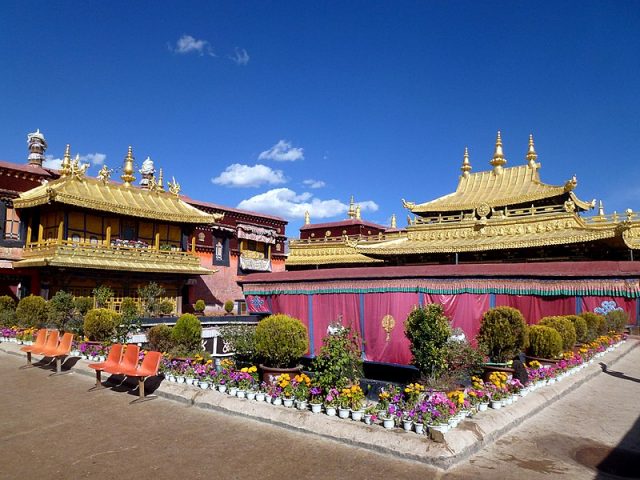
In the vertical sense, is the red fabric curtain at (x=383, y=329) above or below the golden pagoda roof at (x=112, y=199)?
below

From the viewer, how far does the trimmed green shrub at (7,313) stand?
56.1 feet

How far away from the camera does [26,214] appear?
23.1m

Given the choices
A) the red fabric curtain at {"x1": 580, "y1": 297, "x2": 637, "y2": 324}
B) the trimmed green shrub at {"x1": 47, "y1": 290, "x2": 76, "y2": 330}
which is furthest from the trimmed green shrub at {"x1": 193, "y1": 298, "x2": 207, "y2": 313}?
the red fabric curtain at {"x1": 580, "y1": 297, "x2": 637, "y2": 324}

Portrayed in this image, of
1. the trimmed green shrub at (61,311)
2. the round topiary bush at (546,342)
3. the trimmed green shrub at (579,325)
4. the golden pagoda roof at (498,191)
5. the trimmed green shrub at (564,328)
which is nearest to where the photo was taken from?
the round topiary bush at (546,342)

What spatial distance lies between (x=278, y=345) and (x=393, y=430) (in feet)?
10.3

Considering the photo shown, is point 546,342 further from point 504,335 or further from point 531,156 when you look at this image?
point 531,156

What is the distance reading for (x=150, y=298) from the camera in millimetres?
23297

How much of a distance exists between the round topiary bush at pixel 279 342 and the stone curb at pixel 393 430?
1.18m

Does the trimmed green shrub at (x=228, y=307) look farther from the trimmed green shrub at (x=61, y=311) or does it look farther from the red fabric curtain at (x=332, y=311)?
the red fabric curtain at (x=332, y=311)

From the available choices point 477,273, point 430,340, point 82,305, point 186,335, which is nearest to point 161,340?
point 186,335

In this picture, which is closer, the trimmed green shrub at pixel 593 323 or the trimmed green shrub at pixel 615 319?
the trimmed green shrub at pixel 593 323

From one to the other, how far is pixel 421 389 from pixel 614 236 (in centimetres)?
1348

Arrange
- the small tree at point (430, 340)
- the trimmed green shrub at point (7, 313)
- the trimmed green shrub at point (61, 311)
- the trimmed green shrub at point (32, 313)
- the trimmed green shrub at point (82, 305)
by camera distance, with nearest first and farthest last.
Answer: the small tree at point (430, 340)
the trimmed green shrub at point (61, 311)
the trimmed green shrub at point (82, 305)
the trimmed green shrub at point (32, 313)
the trimmed green shrub at point (7, 313)

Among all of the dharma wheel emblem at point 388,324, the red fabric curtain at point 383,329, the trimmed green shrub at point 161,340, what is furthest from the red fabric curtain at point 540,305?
the trimmed green shrub at point 161,340
